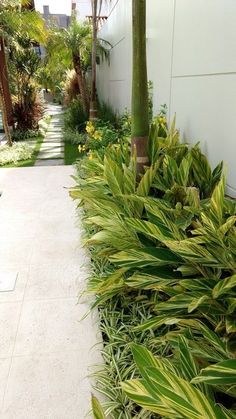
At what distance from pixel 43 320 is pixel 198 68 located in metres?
2.45

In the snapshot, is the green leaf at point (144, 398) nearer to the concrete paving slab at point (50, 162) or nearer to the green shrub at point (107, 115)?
the concrete paving slab at point (50, 162)

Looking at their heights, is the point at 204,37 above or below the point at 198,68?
above

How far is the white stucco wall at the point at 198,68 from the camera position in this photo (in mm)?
2324

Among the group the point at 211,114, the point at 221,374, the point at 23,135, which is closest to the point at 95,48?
the point at 23,135

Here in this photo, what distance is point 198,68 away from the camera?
2781 millimetres

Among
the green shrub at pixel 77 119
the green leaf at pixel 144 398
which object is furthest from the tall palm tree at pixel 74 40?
the green leaf at pixel 144 398

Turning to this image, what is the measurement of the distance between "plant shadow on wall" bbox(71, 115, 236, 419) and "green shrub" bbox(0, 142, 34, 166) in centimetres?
427

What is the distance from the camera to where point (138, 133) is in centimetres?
273

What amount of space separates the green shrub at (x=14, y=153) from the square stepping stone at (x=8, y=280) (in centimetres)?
410

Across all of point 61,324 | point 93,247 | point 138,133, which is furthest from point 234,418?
point 138,133

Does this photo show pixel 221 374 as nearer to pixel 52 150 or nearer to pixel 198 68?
pixel 198 68

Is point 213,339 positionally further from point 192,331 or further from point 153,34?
point 153,34

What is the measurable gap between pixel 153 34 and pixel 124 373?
4.07 metres

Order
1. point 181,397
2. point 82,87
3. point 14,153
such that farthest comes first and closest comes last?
point 82,87 < point 14,153 < point 181,397
